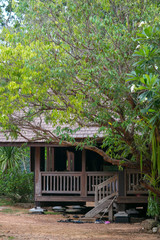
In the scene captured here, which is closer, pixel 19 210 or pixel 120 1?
pixel 120 1

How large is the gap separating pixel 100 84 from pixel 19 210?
1004 centimetres

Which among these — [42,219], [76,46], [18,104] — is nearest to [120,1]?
[76,46]

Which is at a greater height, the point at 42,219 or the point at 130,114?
the point at 130,114

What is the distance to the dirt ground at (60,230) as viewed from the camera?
11398 millimetres

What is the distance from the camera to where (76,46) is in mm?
10094

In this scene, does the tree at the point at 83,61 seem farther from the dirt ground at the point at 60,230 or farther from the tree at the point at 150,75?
the dirt ground at the point at 60,230

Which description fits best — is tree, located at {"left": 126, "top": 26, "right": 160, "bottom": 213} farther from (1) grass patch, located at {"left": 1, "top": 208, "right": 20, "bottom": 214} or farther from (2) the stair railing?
(1) grass patch, located at {"left": 1, "top": 208, "right": 20, "bottom": 214}

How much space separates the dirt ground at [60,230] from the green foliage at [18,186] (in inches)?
155

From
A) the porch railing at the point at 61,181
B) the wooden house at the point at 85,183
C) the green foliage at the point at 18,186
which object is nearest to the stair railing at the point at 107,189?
the wooden house at the point at 85,183

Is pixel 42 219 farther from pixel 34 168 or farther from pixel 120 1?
pixel 120 1

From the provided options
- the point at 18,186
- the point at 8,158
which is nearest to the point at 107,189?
the point at 18,186

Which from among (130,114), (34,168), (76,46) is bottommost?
(34,168)

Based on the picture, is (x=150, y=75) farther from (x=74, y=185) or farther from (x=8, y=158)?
(x=8, y=158)

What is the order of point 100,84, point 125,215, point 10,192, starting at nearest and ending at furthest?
point 100,84 → point 125,215 → point 10,192
